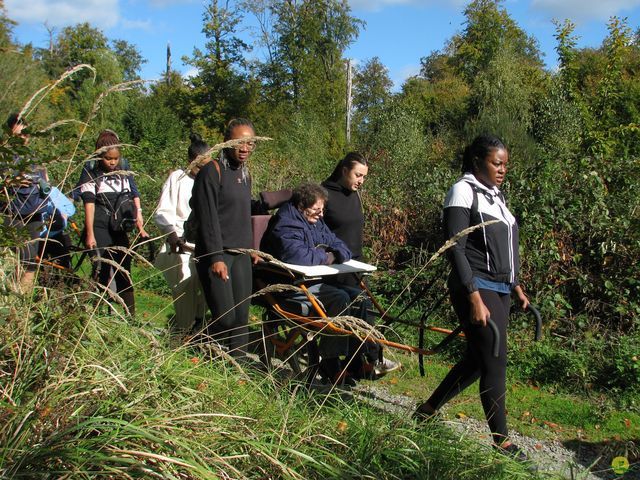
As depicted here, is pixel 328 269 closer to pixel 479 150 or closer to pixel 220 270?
pixel 220 270

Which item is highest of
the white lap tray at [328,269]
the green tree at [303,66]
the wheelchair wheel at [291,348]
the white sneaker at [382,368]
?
the green tree at [303,66]

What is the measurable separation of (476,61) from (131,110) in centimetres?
2114

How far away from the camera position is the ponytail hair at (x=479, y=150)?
4746 mm

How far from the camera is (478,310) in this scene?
14.7 feet

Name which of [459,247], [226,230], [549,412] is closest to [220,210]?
[226,230]

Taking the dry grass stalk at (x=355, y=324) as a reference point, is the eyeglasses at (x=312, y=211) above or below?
above

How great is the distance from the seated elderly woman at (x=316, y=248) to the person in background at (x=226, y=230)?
16.6 inches

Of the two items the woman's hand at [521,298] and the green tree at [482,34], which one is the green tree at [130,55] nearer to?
the green tree at [482,34]

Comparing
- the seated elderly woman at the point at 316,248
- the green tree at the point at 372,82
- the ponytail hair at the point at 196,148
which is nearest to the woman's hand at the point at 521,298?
the seated elderly woman at the point at 316,248

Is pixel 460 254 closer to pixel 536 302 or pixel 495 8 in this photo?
pixel 536 302

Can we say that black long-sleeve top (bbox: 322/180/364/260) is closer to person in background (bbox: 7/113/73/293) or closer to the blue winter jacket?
the blue winter jacket

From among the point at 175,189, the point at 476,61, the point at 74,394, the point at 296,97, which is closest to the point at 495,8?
the point at 476,61

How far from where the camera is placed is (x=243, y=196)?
5508 millimetres

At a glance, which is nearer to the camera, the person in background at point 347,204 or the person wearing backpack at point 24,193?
the person wearing backpack at point 24,193
